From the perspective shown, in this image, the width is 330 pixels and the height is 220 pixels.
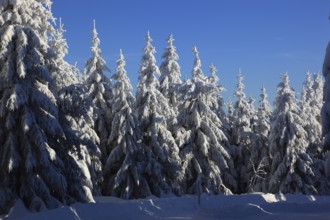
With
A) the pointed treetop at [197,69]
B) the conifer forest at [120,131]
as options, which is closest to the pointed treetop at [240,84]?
the conifer forest at [120,131]

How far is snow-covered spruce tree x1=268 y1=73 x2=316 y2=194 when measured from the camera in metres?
34.9

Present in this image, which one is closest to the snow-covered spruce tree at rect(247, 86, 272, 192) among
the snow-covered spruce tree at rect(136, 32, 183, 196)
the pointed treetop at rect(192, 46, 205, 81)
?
the pointed treetop at rect(192, 46, 205, 81)

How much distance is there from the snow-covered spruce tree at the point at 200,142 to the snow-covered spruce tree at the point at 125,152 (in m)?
4.08

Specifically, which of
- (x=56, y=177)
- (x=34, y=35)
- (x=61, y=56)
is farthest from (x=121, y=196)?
(x=34, y=35)

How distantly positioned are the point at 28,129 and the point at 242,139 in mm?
28431

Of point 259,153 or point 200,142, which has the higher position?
point 259,153

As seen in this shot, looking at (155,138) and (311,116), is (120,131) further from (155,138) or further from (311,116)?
(311,116)

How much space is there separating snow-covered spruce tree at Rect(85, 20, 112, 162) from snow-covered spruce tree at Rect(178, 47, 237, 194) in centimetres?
588

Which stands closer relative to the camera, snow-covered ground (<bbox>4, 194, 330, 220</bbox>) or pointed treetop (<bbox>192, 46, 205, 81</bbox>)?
snow-covered ground (<bbox>4, 194, 330, 220</bbox>)

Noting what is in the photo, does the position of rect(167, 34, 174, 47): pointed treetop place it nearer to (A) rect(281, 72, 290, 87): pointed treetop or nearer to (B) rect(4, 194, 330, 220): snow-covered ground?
(A) rect(281, 72, 290, 87): pointed treetop

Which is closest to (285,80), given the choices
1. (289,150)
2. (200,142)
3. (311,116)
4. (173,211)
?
(289,150)

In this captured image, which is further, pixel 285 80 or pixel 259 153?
pixel 259 153

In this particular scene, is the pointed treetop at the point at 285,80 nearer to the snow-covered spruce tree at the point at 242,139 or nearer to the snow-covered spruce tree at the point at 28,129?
the snow-covered spruce tree at the point at 242,139

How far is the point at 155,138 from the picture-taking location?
31.1 m
